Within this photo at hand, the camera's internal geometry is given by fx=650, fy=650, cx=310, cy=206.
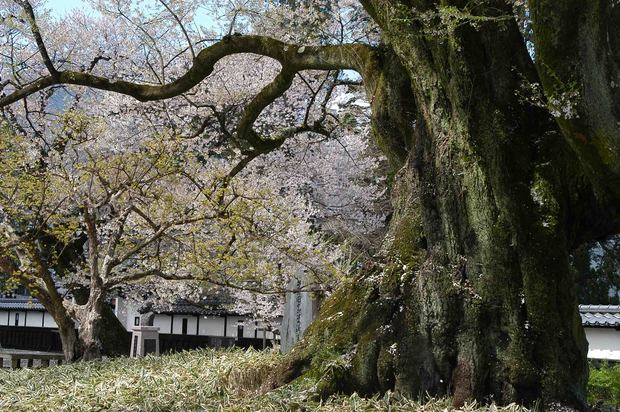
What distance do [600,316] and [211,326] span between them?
34.0 ft

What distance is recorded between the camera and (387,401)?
4832 millimetres

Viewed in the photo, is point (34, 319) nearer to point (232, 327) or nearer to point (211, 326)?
point (211, 326)

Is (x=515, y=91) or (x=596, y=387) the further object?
(x=596, y=387)

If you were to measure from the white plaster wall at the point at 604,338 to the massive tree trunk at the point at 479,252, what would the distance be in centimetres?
743

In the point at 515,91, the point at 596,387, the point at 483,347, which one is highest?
the point at 515,91

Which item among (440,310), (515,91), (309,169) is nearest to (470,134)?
(515,91)

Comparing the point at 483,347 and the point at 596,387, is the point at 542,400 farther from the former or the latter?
the point at 596,387

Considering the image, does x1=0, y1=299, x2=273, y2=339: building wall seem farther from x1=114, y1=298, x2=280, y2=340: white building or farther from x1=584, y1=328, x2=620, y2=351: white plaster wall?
x1=584, y1=328, x2=620, y2=351: white plaster wall

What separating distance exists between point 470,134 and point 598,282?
50.7 feet

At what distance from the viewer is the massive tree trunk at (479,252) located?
490cm

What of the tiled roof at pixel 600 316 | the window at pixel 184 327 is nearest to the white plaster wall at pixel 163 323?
the window at pixel 184 327

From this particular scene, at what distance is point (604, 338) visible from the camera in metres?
11.9

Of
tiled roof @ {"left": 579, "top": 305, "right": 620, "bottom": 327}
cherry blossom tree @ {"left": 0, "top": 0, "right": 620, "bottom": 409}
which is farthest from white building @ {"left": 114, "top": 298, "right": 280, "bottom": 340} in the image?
cherry blossom tree @ {"left": 0, "top": 0, "right": 620, "bottom": 409}

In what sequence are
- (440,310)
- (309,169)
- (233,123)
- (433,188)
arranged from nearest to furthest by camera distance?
1. (440,310)
2. (433,188)
3. (233,123)
4. (309,169)
